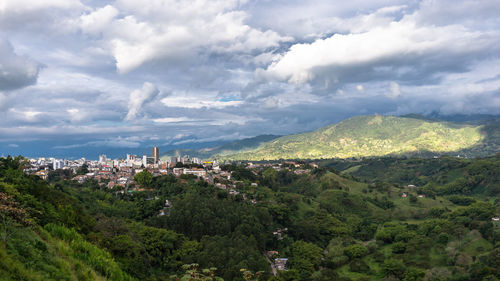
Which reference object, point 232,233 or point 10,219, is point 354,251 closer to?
point 232,233

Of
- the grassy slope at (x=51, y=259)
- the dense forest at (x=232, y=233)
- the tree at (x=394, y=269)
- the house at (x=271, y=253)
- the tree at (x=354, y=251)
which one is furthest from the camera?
the tree at (x=354, y=251)

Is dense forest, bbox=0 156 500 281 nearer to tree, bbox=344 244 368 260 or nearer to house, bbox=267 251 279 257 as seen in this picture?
tree, bbox=344 244 368 260

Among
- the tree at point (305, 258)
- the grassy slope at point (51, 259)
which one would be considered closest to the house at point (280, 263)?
the tree at point (305, 258)

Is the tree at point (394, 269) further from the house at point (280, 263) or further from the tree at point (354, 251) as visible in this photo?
the house at point (280, 263)

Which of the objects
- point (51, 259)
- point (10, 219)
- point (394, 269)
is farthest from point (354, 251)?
point (10, 219)

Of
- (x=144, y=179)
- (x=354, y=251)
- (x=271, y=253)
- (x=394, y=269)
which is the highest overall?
(x=144, y=179)

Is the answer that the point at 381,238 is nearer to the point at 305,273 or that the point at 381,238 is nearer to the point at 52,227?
the point at 305,273

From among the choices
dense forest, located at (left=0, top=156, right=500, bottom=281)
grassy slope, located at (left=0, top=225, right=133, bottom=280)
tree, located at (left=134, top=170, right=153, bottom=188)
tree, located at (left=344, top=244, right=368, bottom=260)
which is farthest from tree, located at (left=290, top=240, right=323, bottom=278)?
tree, located at (left=134, top=170, right=153, bottom=188)

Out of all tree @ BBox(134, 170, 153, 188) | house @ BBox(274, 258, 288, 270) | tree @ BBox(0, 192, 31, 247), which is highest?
tree @ BBox(0, 192, 31, 247)

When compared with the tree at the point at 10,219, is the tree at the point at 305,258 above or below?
below
